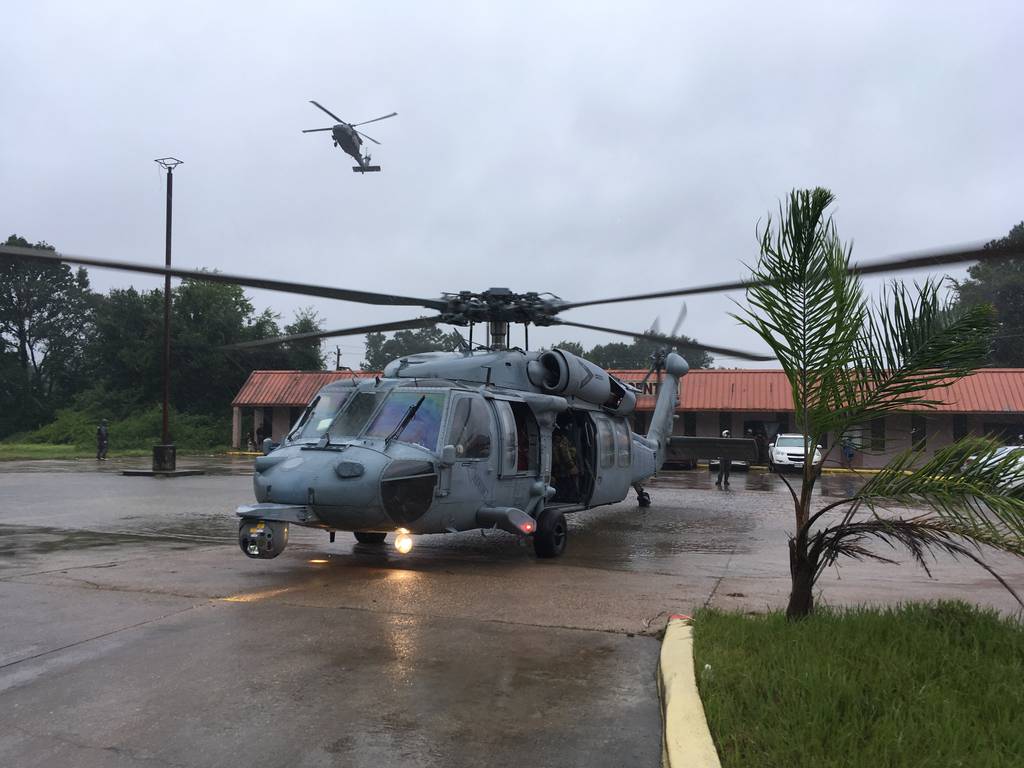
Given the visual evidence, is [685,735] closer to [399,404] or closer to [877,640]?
[877,640]

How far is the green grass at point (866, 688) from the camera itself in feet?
10.2

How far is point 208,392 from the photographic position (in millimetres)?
50531

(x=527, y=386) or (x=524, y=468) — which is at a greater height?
(x=527, y=386)

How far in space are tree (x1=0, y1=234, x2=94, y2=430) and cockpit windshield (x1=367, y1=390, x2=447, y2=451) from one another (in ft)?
194

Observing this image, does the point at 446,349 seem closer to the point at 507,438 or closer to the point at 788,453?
the point at 788,453

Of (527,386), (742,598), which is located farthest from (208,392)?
(742,598)

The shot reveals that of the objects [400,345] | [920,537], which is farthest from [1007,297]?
[400,345]

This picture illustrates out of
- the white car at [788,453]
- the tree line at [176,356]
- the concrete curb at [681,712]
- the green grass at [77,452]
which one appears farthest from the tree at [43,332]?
the concrete curb at [681,712]

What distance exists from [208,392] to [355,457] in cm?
4681

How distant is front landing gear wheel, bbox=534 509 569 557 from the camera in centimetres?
891

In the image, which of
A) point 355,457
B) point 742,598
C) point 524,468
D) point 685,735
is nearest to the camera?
point 685,735

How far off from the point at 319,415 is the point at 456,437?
150 cm

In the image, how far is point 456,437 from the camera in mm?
7988

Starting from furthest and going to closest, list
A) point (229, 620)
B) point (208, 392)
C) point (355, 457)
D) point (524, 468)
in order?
point (208, 392) < point (524, 468) < point (355, 457) < point (229, 620)
